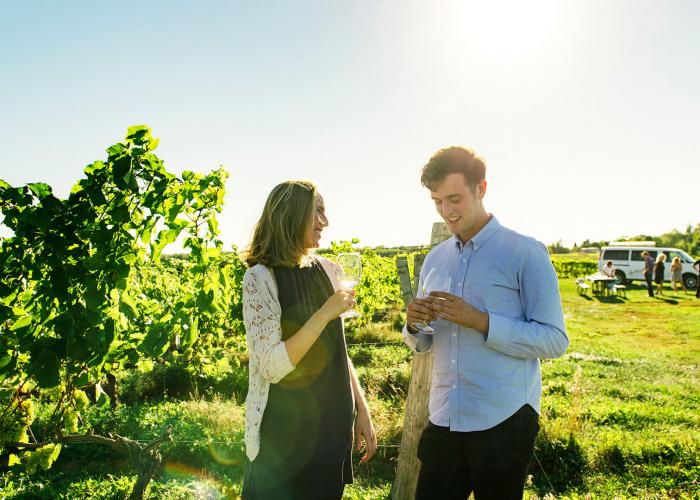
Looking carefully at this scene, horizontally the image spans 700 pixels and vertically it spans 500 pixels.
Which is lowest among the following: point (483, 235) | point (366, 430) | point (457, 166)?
point (366, 430)

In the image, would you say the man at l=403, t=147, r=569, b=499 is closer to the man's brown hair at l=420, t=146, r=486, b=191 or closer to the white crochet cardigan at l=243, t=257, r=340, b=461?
the man's brown hair at l=420, t=146, r=486, b=191

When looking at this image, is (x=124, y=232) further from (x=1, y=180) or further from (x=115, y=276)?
(x=1, y=180)

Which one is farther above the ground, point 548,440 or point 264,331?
point 264,331

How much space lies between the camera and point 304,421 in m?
2.00

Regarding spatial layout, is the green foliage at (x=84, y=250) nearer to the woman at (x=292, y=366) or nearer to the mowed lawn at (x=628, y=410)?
the woman at (x=292, y=366)

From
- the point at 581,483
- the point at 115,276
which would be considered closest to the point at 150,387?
the point at 115,276

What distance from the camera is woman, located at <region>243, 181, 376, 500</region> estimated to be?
1890 millimetres

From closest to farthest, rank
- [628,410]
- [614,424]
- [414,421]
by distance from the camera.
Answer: [414,421] → [614,424] → [628,410]

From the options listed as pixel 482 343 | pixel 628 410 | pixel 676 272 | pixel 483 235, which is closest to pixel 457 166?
pixel 483 235

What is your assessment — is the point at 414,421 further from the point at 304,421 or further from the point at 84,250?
the point at 84,250

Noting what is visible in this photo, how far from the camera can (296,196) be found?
2035 mm

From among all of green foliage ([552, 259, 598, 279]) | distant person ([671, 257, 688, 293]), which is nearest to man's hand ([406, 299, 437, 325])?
distant person ([671, 257, 688, 293])

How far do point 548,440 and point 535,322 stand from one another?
3.51 m

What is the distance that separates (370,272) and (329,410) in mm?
9815
